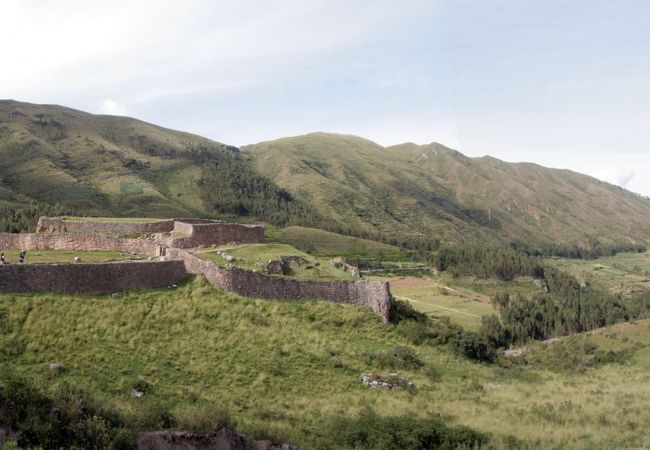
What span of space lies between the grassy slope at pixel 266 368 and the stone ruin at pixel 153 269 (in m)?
0.77

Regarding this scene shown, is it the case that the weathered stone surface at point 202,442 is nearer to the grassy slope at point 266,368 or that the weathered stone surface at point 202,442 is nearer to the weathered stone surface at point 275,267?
the grassy slope at point 266,368

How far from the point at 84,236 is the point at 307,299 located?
14.8m

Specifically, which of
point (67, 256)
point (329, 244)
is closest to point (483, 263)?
point (329, 244)

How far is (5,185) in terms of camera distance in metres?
164

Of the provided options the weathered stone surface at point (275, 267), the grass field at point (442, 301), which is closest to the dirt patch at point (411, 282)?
the grass field at point (442, 301)

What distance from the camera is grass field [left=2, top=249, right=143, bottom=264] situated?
3042 cm

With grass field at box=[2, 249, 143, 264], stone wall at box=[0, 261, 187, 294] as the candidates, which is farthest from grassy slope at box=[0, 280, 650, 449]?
grass field at box=[2, 249, 143, 264]

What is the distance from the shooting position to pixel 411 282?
97.2 m

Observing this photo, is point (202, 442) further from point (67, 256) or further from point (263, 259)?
point (263, 259)

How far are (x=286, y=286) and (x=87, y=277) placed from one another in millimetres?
10588

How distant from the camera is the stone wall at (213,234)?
36.7m

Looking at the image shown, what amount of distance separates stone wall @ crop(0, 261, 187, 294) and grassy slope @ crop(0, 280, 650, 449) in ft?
2.06

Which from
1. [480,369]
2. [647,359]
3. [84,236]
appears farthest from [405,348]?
[647,359]

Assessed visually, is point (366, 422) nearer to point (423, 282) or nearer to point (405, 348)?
point (405, 348)
